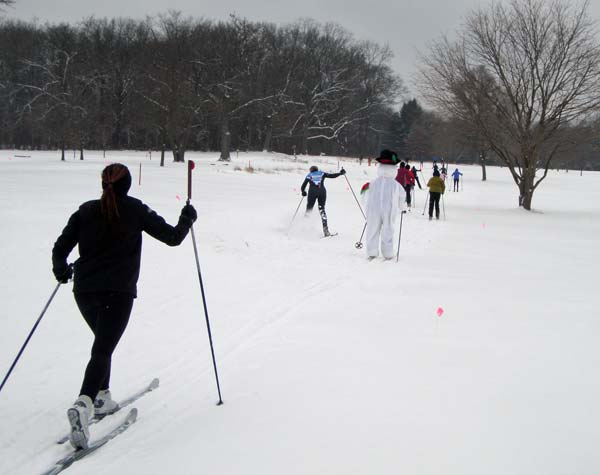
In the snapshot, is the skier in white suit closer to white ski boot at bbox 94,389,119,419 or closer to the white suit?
the white suit

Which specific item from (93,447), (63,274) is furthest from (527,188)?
(93,447)

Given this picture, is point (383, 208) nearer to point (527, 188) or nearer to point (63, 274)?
point (63, 274)

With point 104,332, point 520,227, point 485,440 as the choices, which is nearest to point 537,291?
point 485,440

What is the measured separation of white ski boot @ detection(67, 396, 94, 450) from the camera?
11.5ft

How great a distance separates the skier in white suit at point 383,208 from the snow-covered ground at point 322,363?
1.59 ft

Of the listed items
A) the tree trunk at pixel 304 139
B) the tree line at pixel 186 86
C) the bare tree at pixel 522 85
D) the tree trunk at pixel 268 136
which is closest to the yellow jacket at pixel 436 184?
the bare tree at pixel 522 85

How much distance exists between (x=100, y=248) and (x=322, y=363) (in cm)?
237

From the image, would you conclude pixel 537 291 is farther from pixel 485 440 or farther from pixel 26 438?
pixel 26 438

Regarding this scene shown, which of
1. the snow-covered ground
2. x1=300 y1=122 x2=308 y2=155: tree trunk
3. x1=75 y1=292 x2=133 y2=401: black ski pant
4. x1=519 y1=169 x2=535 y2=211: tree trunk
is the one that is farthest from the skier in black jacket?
x1=300 y1=122 x2=308 y2=155: tree trunk

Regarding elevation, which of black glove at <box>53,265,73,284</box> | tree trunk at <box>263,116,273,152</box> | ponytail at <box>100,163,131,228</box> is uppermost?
tree trunk at <box>263,116,273,152</box>

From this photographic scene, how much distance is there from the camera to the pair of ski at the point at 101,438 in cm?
341

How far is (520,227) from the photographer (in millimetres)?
17375

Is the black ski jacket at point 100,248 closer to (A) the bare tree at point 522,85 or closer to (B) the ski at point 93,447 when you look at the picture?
(B) the ski at point 93,447

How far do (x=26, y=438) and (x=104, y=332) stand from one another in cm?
92
